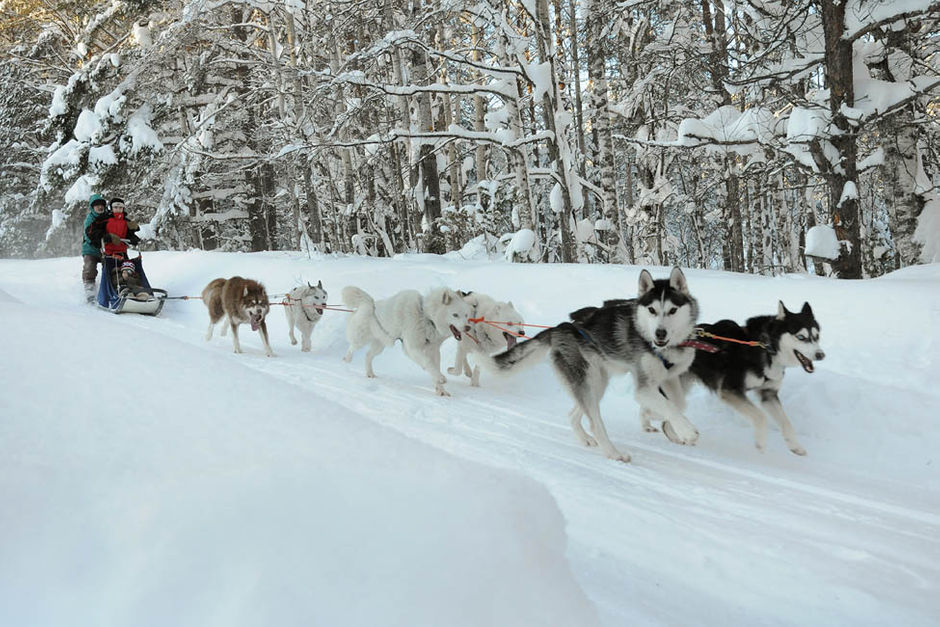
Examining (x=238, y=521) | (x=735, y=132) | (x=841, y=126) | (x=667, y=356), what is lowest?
(x=667, y=356)

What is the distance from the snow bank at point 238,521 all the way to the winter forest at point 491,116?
5.53m

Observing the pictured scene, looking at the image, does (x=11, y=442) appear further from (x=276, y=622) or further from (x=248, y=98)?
(x=248, y=98)

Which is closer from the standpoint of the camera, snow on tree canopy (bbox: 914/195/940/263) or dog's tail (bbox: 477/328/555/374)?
dog's tail (bbox: 477/328/555/374)

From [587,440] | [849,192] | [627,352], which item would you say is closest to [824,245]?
[849,192]

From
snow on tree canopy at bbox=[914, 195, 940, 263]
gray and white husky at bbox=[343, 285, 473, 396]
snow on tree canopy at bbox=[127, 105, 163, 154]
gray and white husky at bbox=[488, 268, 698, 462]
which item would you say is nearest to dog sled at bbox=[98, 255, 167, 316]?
gray and white husky at bbox=[343, 285, 473, 396]

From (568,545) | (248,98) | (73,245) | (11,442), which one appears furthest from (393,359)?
(73,245)

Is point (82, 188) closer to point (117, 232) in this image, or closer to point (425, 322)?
point (117, 232)

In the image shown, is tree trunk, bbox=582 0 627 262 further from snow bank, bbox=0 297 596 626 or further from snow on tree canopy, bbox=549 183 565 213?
snow bank, bbox=0 297 596 626

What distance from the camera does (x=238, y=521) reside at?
1487 millimetres

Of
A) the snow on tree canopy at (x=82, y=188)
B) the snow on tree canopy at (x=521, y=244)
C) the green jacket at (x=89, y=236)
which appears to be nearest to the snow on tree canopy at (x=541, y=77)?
the snow on tree canopy at (x=521, y=244)

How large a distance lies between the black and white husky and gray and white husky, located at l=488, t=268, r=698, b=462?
15.0 inches

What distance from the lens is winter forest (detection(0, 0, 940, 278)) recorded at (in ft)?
20.1

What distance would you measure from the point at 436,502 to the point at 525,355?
2.52m

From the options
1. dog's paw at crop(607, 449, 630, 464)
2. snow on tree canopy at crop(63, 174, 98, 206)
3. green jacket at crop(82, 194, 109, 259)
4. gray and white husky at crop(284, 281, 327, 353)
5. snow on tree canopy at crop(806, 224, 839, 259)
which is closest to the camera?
dog's paw at crop(607, 449, 630, 464)
